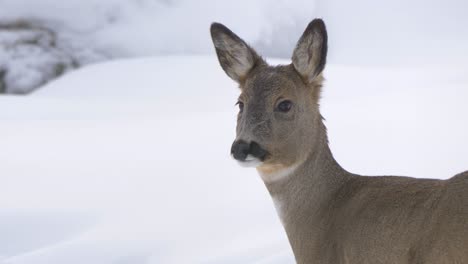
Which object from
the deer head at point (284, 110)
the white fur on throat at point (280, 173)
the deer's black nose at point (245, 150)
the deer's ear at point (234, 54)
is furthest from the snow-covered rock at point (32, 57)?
the deer's black nose at point (245, 150)

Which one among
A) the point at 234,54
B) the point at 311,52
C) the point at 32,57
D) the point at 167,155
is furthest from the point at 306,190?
the point at 32,57

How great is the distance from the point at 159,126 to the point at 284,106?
4.32 metres

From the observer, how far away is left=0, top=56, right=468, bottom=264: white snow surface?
6203mm

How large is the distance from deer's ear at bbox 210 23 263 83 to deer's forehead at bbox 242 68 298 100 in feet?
0.55

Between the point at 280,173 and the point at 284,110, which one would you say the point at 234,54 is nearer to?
the point at 284,110

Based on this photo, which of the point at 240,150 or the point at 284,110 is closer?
the point at 240,150

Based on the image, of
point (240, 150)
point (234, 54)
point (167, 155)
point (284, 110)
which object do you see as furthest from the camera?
point (167, 155)

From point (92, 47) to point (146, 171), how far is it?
12.6ft

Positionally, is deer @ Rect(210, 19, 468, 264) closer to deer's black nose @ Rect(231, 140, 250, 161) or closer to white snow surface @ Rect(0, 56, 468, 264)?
deer's black nose @ Rect(231, 140, 250, 161)

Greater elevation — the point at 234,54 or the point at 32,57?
the point at 32,57

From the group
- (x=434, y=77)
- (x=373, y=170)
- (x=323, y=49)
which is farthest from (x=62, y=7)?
(x=323, y=49)

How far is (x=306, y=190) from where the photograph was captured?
4430mm

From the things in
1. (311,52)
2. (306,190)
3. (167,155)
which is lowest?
(306,190)

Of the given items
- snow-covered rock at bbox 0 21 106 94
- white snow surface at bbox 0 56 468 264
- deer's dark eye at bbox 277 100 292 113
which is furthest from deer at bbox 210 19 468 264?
snow-covered rock at bbox 0 21 106 94
